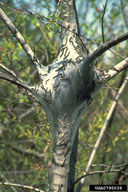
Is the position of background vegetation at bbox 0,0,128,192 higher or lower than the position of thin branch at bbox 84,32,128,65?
higher

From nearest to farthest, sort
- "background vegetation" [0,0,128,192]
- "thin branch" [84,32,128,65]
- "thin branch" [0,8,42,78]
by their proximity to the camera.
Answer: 1. "thin branch" [84,32,128,65]
2. "thin branch" [0,8,42,78]
3. "background vegetation" [0,0,128,192]

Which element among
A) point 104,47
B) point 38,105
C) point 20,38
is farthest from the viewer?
point 38,105

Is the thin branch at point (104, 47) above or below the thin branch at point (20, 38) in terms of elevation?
below

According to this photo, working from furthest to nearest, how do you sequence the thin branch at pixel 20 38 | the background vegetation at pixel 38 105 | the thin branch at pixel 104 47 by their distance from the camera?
the background vegetation at pixel 38 105
the thin branch at pixel 20 38
the thin branch at pixel 104 47

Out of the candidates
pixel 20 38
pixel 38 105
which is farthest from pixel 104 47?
pixel 38 105

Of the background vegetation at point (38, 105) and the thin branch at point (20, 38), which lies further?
the background vegetation at point (38, 105)

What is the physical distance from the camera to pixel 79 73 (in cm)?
204

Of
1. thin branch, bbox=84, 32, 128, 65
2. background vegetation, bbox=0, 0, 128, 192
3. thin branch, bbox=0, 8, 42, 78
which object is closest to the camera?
thin branch, bbox=84, 32, 128, 65

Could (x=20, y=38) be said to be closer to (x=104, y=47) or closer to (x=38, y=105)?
(x=104, y=47)

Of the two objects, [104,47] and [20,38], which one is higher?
[20,38]

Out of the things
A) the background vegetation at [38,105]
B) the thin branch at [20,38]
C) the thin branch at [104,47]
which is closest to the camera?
the thin branch at [104,47]

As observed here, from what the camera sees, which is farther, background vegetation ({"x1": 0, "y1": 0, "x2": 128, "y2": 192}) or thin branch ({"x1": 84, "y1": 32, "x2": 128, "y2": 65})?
background vegetation ({"x1": 0, "y1": 0, "x2": 128, "y2": 192})

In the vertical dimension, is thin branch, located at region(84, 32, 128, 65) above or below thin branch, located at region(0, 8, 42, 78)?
below

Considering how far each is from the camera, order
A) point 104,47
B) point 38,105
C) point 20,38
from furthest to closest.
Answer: point 38,105, point 20,38, point 104,47
